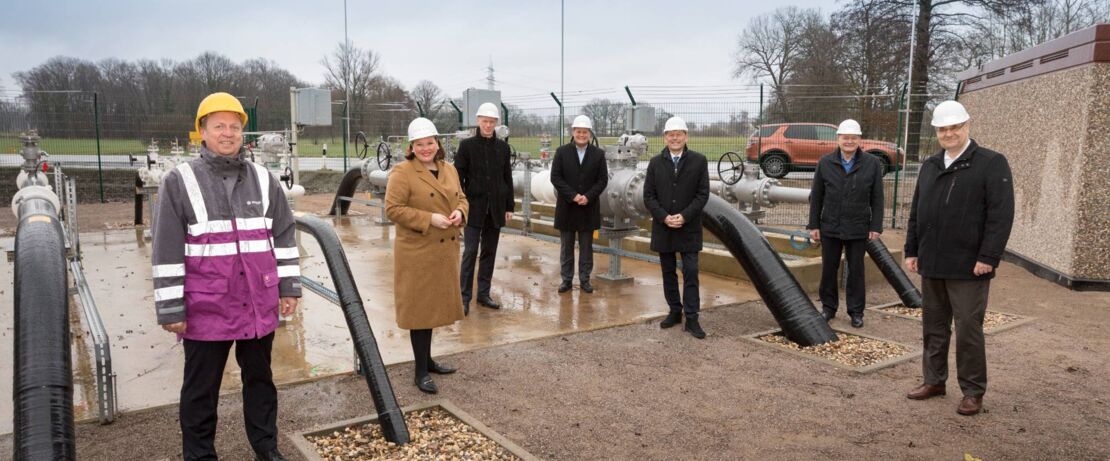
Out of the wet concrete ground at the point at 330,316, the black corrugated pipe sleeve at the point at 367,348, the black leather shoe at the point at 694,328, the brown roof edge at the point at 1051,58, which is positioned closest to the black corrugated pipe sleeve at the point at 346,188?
the wet concrete ground at the point at 330,316

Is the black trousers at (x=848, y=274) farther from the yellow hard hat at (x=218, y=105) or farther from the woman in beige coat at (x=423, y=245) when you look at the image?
the yellow hard hat at (x=218, y=105)

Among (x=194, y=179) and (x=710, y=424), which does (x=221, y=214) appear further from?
(x=710, y=424)

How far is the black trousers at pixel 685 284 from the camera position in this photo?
554 cm

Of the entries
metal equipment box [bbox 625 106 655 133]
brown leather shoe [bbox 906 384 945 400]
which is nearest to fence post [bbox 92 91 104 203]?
metal equipment box [bbox 625 106 655 133]

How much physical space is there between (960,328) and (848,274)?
6.34 ft

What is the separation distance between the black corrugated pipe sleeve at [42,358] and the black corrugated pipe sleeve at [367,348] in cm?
119

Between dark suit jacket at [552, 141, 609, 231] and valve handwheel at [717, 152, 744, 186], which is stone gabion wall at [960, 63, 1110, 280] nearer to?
valve handwheel at [717, 152, 744, 186]

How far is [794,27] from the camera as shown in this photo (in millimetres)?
31469

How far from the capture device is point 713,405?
414 cm

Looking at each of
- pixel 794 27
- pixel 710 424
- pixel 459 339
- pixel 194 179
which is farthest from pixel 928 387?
pixel 794 27

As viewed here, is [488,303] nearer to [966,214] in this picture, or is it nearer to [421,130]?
[421,130]

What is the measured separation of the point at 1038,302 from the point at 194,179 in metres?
6.92

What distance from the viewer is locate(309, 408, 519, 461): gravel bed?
3406mm

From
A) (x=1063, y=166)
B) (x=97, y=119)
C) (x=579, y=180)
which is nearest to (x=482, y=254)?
(x=579, y=180)
